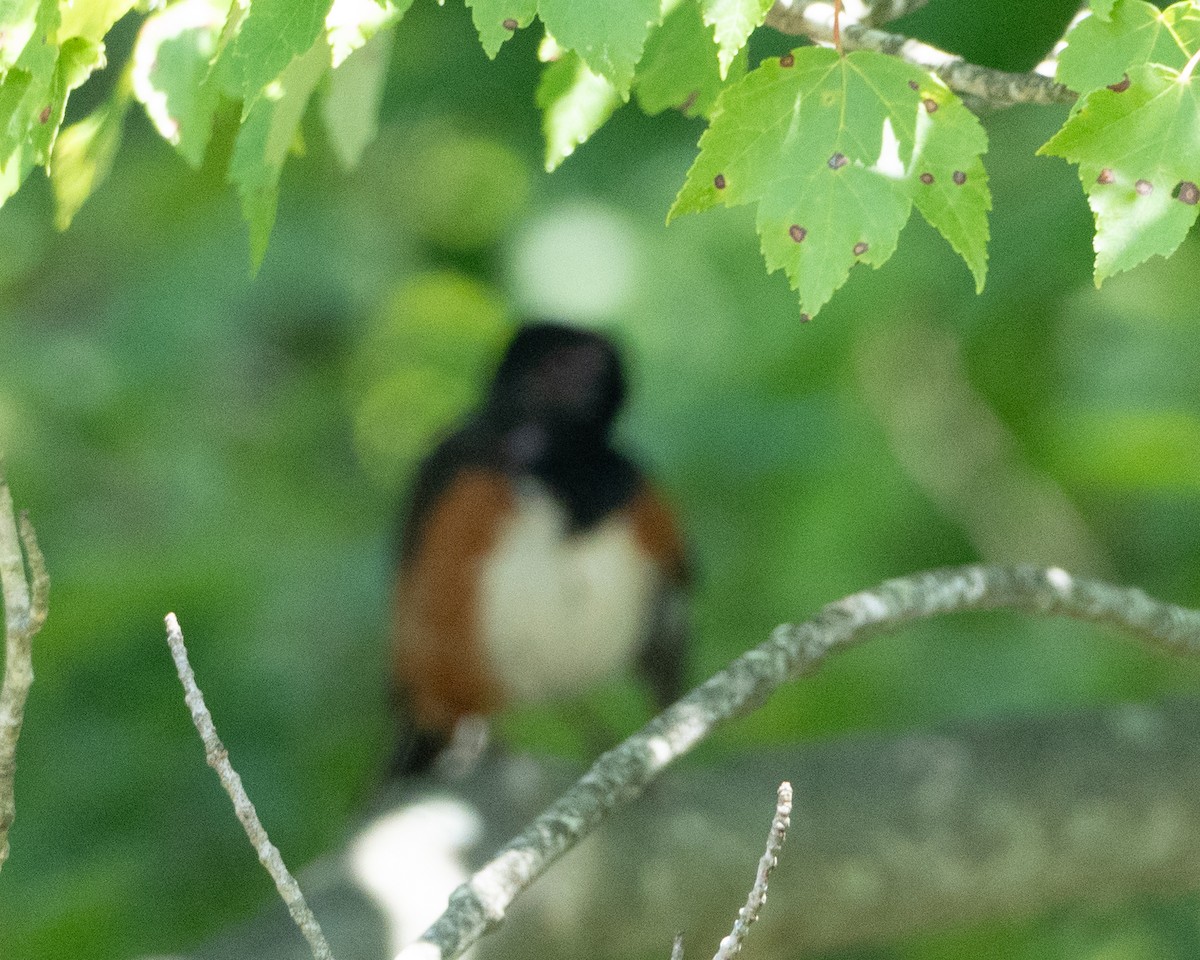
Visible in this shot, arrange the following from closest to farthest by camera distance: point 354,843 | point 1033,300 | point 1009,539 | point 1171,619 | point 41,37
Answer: point 41,37 → point 1171,619 → point 354,843 → point 1033,300 → point 1009,539

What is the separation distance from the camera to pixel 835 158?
4.93 feet

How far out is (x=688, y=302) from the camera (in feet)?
17.2

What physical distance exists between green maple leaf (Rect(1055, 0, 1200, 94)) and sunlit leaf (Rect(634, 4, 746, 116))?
1.79ft

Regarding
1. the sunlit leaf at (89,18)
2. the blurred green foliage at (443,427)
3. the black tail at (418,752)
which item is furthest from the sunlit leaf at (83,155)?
the black tail at (418,752)

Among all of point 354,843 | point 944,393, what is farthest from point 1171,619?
point 944,393

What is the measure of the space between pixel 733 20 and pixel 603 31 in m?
0.11

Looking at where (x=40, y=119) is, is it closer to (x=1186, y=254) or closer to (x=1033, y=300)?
(x=1033, y=300)

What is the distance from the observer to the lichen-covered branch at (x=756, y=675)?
1549mm

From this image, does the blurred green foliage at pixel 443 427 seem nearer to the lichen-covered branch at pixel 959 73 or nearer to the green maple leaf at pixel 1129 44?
the lichen-covered branch at pixel 959 73

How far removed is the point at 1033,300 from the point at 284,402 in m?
3.07

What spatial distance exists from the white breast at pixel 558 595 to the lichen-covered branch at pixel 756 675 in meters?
2.15

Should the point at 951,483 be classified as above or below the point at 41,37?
above

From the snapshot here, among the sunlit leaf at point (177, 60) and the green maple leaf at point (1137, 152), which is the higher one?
the sunlit leaf at point (177, 60)

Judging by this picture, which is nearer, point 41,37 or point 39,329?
point 41,37
